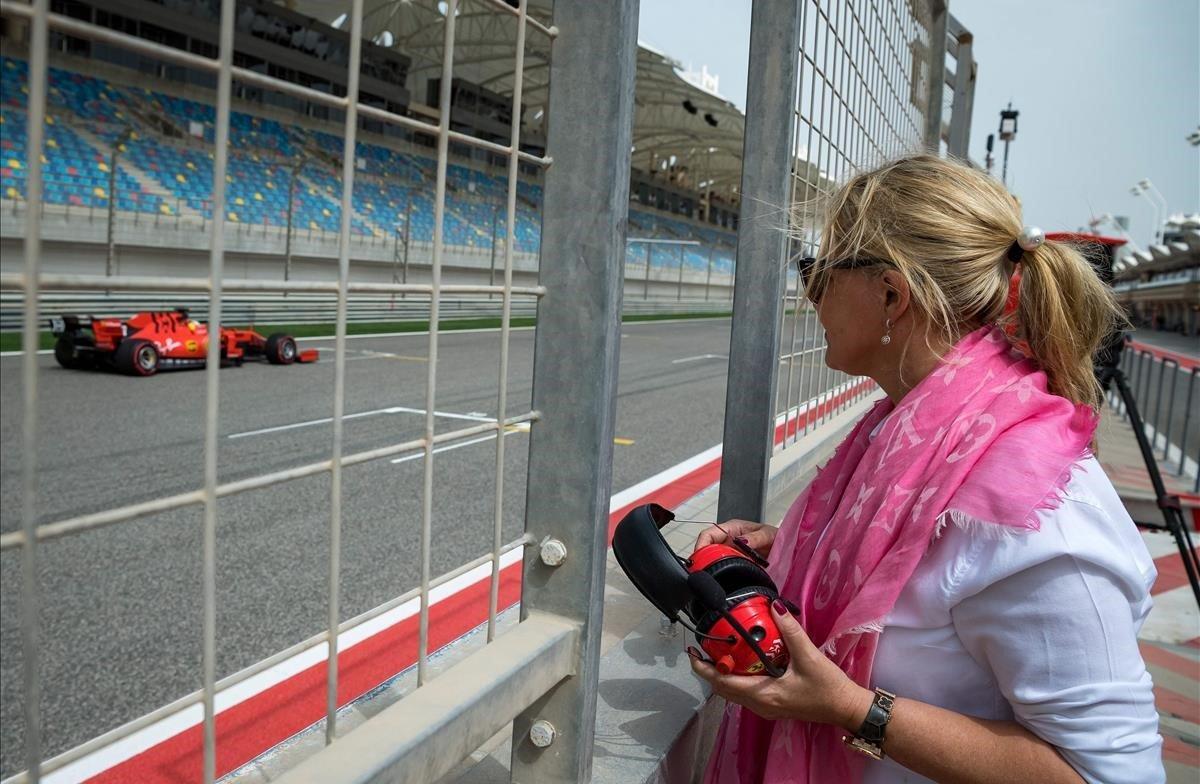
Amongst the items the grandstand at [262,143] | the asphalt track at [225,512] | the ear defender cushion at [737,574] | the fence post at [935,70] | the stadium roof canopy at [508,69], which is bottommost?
the asphalt track at [225,512]

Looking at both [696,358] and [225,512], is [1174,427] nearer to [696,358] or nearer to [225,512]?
[696,358]

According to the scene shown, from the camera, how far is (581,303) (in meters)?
1.32

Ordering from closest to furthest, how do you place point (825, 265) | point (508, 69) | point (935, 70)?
1. point (825, 265)
2. point (935, 70)
3. point (508, 69)

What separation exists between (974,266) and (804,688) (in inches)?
27.0

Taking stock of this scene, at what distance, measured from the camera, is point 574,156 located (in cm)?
130

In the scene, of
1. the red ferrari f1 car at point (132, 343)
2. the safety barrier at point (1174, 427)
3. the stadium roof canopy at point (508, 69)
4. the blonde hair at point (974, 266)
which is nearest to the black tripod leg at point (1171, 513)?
the blonde hair at point (974, 266)

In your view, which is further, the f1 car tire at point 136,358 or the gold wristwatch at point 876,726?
the f1 car tire at point 136,358

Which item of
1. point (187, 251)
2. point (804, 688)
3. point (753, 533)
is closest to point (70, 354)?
point (753, 533)

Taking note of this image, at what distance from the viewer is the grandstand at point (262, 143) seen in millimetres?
20984

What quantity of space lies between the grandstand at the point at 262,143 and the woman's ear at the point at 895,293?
14.5m

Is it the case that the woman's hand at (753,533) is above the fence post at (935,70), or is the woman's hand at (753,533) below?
below

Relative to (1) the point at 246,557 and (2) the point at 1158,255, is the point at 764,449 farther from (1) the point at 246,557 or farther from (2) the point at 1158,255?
A: (2) the point at 1158,255

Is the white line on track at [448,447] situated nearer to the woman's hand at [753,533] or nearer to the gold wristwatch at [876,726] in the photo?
the woman's hand at [753,533]

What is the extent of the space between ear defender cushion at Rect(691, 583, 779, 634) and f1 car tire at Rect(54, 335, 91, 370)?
37.8 ft
